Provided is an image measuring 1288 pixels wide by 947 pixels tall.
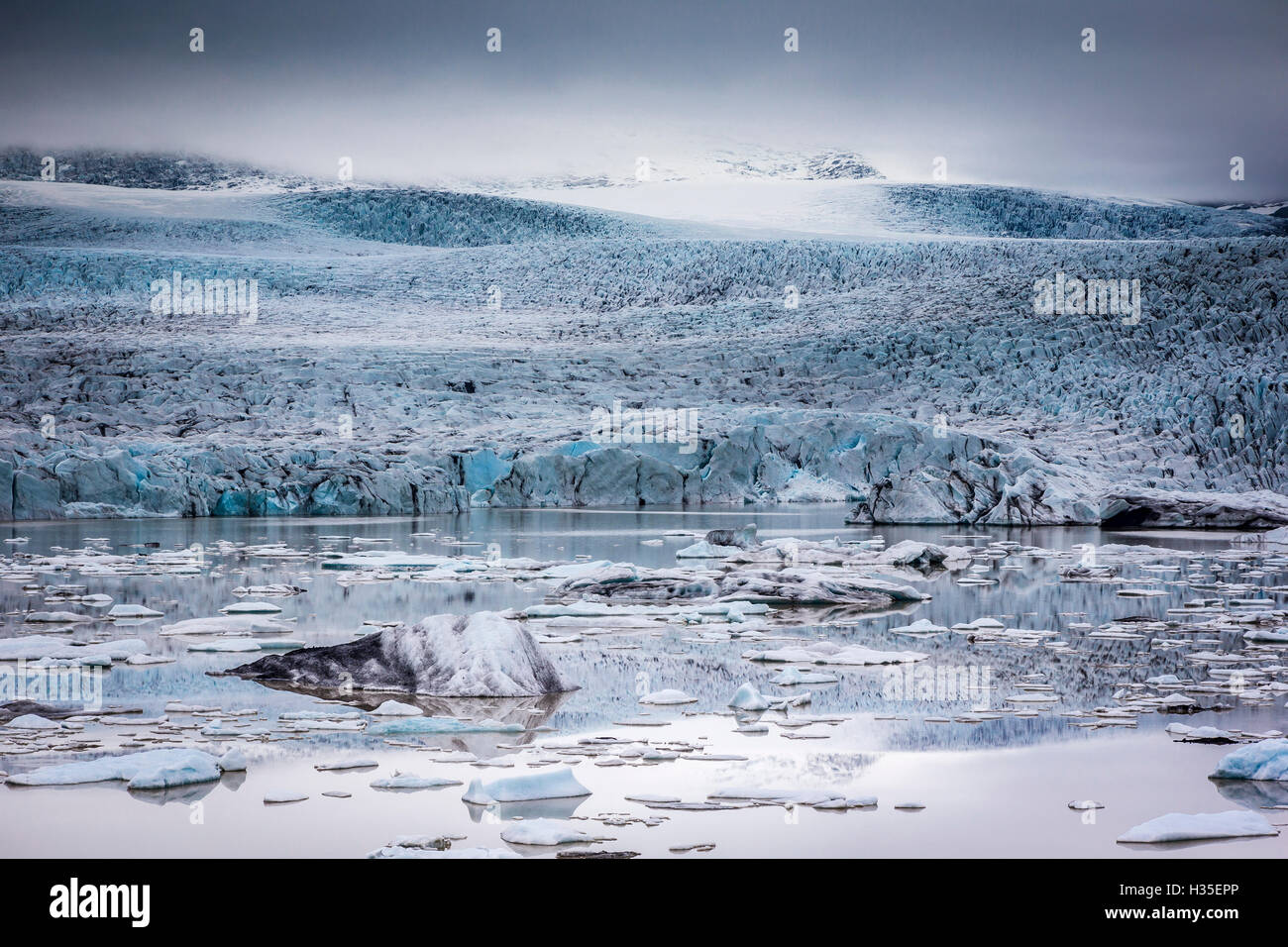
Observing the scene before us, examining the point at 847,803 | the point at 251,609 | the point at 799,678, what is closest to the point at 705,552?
the point at 251,609

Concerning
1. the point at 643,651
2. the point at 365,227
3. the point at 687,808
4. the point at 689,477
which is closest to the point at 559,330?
the point at 689,477

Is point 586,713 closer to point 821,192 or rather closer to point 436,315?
point 436,315

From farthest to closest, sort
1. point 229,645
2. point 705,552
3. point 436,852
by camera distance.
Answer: point 705,552
point 229,645
point 436,852

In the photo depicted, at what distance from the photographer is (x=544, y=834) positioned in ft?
7.66

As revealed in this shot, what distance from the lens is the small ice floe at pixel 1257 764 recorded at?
9.05 feet

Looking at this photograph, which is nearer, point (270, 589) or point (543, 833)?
point (543, 833)

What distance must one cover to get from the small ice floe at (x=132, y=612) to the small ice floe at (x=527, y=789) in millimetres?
3234

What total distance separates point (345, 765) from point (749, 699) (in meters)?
1.15

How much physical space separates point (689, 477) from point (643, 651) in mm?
11715

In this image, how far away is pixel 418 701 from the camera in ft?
12.1

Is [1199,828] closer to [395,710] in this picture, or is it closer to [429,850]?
[429,850]

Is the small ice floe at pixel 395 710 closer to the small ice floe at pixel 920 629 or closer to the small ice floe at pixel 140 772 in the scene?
the small ice floe at pixel 140 772

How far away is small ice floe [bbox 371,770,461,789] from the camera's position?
270 cm
